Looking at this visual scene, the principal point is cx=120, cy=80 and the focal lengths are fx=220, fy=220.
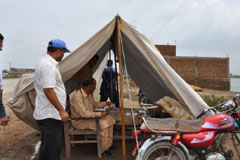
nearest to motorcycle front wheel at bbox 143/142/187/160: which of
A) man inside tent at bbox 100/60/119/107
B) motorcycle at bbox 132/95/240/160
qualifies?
motorcycle at bbox 132/95/240/160

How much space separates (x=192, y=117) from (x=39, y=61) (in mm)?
2446

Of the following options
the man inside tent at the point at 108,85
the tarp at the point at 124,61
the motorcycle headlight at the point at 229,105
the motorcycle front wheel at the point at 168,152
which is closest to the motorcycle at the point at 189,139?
the motorcycle front wheel at the point at 168,152

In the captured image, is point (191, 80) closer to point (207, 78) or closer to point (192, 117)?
point (207, 78)

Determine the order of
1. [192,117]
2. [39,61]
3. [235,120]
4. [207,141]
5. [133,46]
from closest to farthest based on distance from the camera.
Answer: [39,61] → [207,141] → [235,120] → [192,117] → [133,46]

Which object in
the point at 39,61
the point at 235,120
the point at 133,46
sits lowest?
the point at 235,120

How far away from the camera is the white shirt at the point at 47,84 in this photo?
2.42 metres

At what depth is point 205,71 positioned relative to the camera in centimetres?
1909

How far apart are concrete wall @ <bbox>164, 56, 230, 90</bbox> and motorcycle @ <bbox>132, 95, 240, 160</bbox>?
16.3m

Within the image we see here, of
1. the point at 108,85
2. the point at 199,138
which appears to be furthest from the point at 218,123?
the point at 108,85

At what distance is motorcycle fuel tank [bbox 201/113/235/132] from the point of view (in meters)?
2.75

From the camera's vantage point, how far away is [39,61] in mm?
2529

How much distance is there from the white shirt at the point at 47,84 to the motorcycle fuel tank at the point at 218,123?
5.88ft

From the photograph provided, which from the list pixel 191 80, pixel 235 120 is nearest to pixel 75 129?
pixel 235 120

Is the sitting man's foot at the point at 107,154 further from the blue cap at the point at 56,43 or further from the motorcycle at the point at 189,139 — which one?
the blue cap at the point at 56,43
